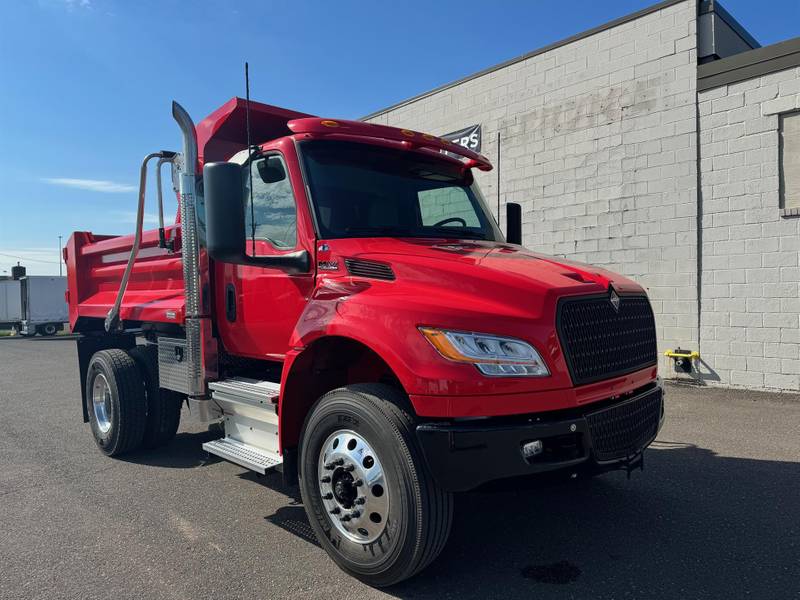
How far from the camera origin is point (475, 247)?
400 centimetres

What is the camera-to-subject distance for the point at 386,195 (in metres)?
4.30

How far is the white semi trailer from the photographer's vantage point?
29.9 meters

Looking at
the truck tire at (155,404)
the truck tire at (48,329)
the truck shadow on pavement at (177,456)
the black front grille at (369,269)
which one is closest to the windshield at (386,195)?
the black front grille at (369,269)

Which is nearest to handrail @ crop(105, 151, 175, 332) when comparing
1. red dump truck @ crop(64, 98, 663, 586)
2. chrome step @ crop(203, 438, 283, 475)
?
red dump truck @ crop(64, 98, 663, 586)

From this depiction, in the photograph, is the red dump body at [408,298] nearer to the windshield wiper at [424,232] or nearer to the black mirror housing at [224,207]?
the windshield wiper at [424,232]

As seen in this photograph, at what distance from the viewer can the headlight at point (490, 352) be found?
115 inches

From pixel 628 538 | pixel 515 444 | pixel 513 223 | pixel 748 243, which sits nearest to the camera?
pixel 515 444

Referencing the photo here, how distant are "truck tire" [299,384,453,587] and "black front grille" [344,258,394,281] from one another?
613 mm

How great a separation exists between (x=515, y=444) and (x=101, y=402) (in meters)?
4.93

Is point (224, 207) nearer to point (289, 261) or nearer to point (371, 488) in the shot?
point (289, 261)

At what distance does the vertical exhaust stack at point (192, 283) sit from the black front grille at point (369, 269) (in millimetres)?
1796

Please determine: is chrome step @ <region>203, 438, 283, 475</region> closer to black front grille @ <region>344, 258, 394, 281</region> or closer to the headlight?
black front grille @ <region>344, 258, 394, 281</region>

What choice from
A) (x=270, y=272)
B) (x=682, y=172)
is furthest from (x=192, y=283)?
(x=682, y=172)

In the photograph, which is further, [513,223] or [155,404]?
[155,404]
